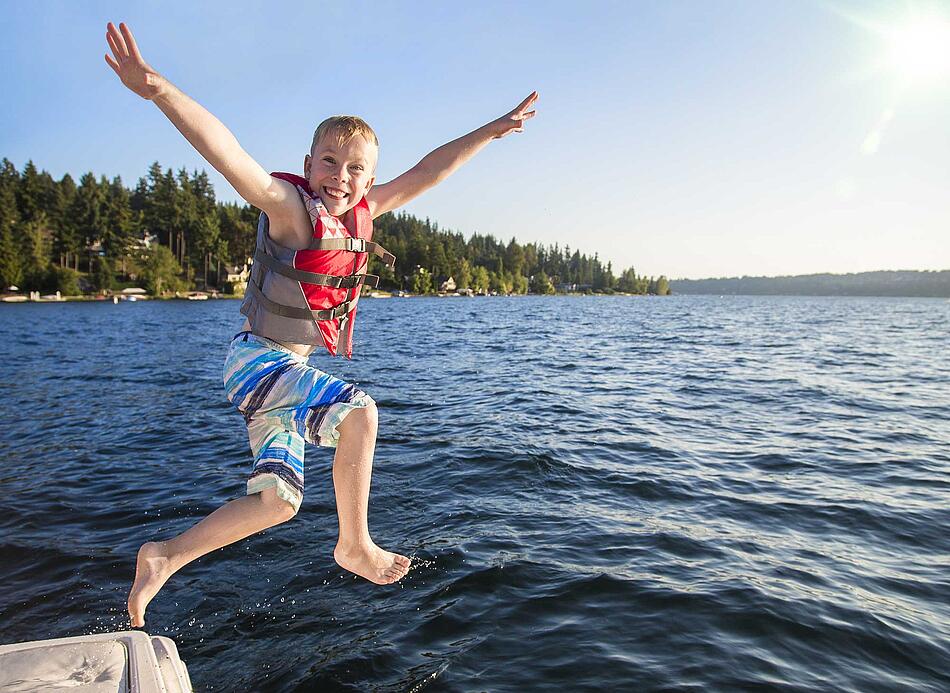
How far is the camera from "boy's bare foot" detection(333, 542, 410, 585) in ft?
13.2

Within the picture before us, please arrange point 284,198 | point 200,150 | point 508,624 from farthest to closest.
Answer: point 508,624
point 284,198
point 200,150

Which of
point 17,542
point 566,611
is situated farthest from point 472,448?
point 17,542

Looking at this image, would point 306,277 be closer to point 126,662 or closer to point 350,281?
point 350,281

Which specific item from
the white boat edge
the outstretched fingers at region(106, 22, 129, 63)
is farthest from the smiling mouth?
the white boat edge

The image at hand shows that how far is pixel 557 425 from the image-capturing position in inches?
526

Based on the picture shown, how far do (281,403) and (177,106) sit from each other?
1616 millimetres

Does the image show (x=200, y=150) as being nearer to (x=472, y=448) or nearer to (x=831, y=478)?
(x=472, y=448)

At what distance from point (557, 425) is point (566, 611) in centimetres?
767

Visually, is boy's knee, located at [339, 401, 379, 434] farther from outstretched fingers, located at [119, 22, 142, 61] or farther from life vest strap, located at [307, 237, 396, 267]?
outstretched fingers, located at [119, 22, 142, 61]

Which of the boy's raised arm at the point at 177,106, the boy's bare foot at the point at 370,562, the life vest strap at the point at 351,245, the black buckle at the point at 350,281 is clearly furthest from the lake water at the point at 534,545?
the boy's raised arm at the point at 177,106

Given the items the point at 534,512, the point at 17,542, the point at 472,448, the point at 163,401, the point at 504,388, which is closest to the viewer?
the point at 17,542

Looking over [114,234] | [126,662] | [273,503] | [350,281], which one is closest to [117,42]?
[350,281]

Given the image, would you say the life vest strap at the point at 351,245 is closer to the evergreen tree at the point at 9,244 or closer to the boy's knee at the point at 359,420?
the boy's knee at the point at 359,420

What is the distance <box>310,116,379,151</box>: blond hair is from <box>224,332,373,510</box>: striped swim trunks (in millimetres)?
1273
